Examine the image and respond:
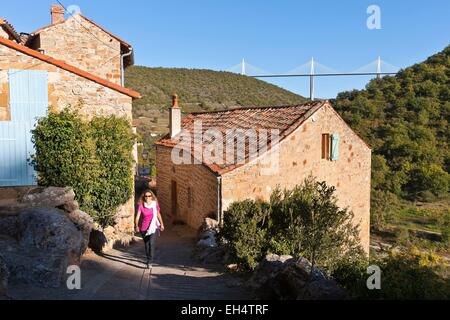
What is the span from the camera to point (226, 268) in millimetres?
8070

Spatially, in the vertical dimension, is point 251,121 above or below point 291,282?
above

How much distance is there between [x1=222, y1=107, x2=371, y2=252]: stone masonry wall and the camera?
1126cm

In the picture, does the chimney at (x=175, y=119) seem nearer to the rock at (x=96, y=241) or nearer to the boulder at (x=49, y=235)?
the rock at (x=96, y=241)

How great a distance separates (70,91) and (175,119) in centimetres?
764

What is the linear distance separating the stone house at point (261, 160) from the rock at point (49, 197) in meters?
3.93

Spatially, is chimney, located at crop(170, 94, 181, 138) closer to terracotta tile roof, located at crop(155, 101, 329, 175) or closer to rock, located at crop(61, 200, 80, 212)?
terracotta tile roof, located at crop(155, 101, 329, 175)

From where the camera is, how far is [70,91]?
386 inches

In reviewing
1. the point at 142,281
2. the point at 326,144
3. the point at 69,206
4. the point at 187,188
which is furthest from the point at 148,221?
the point at 326,144

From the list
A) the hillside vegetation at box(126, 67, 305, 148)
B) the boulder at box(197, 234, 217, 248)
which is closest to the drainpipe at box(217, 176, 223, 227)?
the boulder at box(197, 234, 217, 248)

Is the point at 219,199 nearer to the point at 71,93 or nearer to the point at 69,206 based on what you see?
the point at 69,206

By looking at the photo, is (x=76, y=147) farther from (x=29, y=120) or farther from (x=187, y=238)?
(x=187, y=238)

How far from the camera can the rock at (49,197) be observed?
27.0 ft

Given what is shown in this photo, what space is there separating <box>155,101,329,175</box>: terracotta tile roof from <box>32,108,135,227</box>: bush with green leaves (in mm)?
2659
